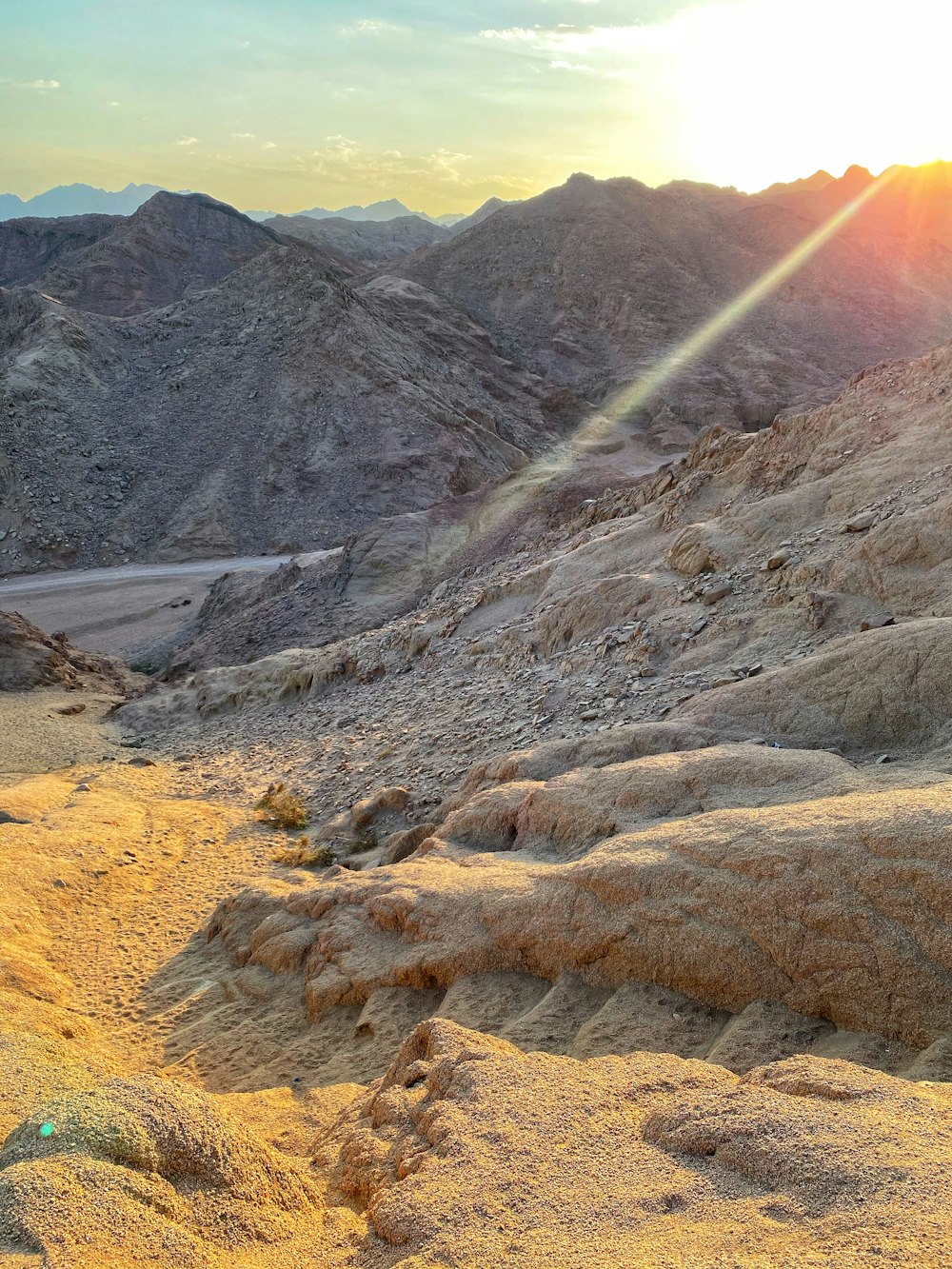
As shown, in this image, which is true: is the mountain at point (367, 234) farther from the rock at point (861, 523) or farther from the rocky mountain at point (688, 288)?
the rock at point (861, 523)

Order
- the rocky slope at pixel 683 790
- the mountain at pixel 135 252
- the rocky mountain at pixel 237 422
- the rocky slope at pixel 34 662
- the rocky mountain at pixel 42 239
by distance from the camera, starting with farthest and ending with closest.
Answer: the rocky mountain at pixel 42 239
the mountain at pixel 135 252
the rocky mountain at pixel 237 422
the rocky slope at pixel 34 662
the rocky slope at pixel 683 790

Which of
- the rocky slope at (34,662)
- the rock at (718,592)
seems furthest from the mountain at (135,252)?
the rock at (718,592)

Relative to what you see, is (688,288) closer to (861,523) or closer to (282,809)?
(861,523)

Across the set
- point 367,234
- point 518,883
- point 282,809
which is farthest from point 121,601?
point 367,234

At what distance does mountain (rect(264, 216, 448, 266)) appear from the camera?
87.3m

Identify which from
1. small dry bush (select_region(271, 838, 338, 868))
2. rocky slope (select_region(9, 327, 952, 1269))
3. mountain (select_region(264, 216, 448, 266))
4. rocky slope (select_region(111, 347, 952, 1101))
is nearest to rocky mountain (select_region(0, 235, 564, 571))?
rocky slope (select_region(111, 347, 952, 1101))

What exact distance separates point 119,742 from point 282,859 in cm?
728

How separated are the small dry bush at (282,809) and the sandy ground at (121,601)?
541 inches

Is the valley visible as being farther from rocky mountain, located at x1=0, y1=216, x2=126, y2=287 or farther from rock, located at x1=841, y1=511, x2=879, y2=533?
rocky mountain, located at x1=0, y1=216, x2=126, y2=287

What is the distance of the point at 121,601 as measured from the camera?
97.3 ft

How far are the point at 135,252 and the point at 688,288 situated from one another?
35.7 m

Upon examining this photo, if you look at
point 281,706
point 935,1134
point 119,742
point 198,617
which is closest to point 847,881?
point 935,1134

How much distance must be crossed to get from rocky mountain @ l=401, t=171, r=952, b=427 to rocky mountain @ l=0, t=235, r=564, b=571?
9527 mm

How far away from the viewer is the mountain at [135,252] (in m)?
60.1
